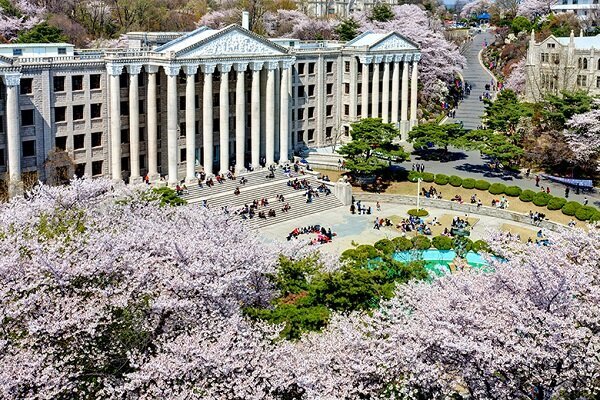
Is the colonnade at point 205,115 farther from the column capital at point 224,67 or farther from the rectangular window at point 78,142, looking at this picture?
the rectangular window at point 78,142

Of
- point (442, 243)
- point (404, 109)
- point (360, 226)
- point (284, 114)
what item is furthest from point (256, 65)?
point (404, 109)

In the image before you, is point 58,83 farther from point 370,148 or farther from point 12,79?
point 370,148

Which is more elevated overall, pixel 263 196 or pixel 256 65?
pixel 256 65

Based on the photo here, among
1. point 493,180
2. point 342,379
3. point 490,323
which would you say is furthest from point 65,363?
point 493,180

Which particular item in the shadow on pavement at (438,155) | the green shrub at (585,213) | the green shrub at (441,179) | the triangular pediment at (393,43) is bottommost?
the green shrub at (585,213)

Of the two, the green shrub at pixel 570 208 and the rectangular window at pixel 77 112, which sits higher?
the rectangular window at pixel 77 112

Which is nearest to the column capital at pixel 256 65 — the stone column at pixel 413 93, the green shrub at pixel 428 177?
the green shrub at pixel 428 177
